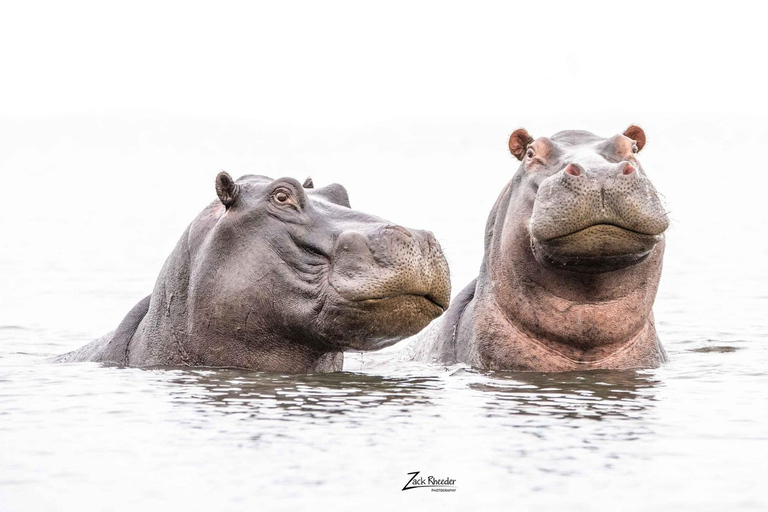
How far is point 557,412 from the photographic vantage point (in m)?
8.06

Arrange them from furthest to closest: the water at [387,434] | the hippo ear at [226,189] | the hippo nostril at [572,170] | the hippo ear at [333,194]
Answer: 1. the hippo ear at [333,194]
2. the hippo nostril at [572,170]
3. the hippo ear at [226,189]
4. the water at [387,434]

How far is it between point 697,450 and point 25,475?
3191 millimetres

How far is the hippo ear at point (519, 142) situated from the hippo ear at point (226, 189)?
2.32 meters

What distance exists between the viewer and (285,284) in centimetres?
877

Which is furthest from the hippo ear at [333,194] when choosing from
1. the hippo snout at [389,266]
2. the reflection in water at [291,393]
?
the reflection in water at [291,393]

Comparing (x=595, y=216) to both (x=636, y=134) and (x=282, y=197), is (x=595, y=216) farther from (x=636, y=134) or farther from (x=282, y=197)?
(x=282, y=197)

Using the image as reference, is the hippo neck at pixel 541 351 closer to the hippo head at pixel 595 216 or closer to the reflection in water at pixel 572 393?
the reflection in water at pixel 572 393

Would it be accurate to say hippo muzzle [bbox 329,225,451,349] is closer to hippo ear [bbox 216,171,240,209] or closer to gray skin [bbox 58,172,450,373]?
gray skin [bbox 58,172,450,373]

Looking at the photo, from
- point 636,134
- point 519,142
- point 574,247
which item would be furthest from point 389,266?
point 636,134

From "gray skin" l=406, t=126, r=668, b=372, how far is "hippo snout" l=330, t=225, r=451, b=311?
987 mm

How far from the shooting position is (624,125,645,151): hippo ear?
34.1ft

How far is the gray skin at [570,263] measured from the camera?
9008 mm

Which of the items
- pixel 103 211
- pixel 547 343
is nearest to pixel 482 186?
pixel 103 211

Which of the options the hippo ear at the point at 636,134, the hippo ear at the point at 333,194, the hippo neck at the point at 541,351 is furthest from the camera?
the hippo ear at the point at 636,134
